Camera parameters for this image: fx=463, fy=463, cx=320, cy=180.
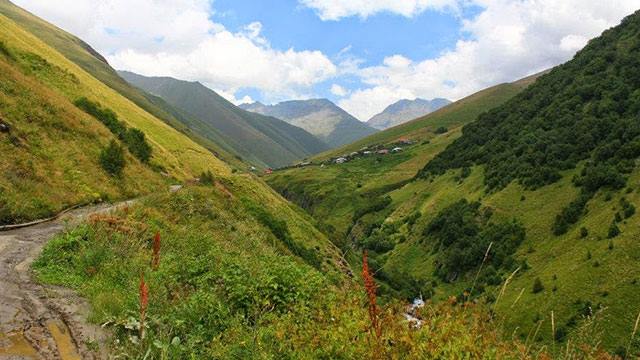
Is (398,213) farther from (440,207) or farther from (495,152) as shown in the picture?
(495,152)

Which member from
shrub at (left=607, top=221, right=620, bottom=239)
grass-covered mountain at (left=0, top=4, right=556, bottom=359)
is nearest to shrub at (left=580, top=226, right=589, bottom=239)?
shrub at (left=607, top=221, right=620, bottom=239)

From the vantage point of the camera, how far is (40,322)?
29.5 feet

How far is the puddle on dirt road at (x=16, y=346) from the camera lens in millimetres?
7621

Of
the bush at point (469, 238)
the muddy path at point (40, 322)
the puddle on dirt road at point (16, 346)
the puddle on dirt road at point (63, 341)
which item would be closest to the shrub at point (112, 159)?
the muddy path at point (40, 322)

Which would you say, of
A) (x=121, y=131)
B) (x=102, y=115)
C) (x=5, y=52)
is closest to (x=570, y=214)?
(x=121, y=131)

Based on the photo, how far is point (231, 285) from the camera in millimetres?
10812

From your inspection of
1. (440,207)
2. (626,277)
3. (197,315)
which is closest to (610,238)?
(626,277)

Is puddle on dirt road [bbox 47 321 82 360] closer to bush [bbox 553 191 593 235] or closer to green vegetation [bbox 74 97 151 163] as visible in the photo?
green vegetation [bbox 74 97 151 163]

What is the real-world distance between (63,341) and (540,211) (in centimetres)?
9197

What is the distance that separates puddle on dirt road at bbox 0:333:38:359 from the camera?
7.62 metres

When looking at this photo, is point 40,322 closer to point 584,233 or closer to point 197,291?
point 197,291

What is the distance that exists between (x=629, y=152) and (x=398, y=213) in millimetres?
62682

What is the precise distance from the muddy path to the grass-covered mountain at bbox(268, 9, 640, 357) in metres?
21.5

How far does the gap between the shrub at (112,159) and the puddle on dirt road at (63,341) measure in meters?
28.7
